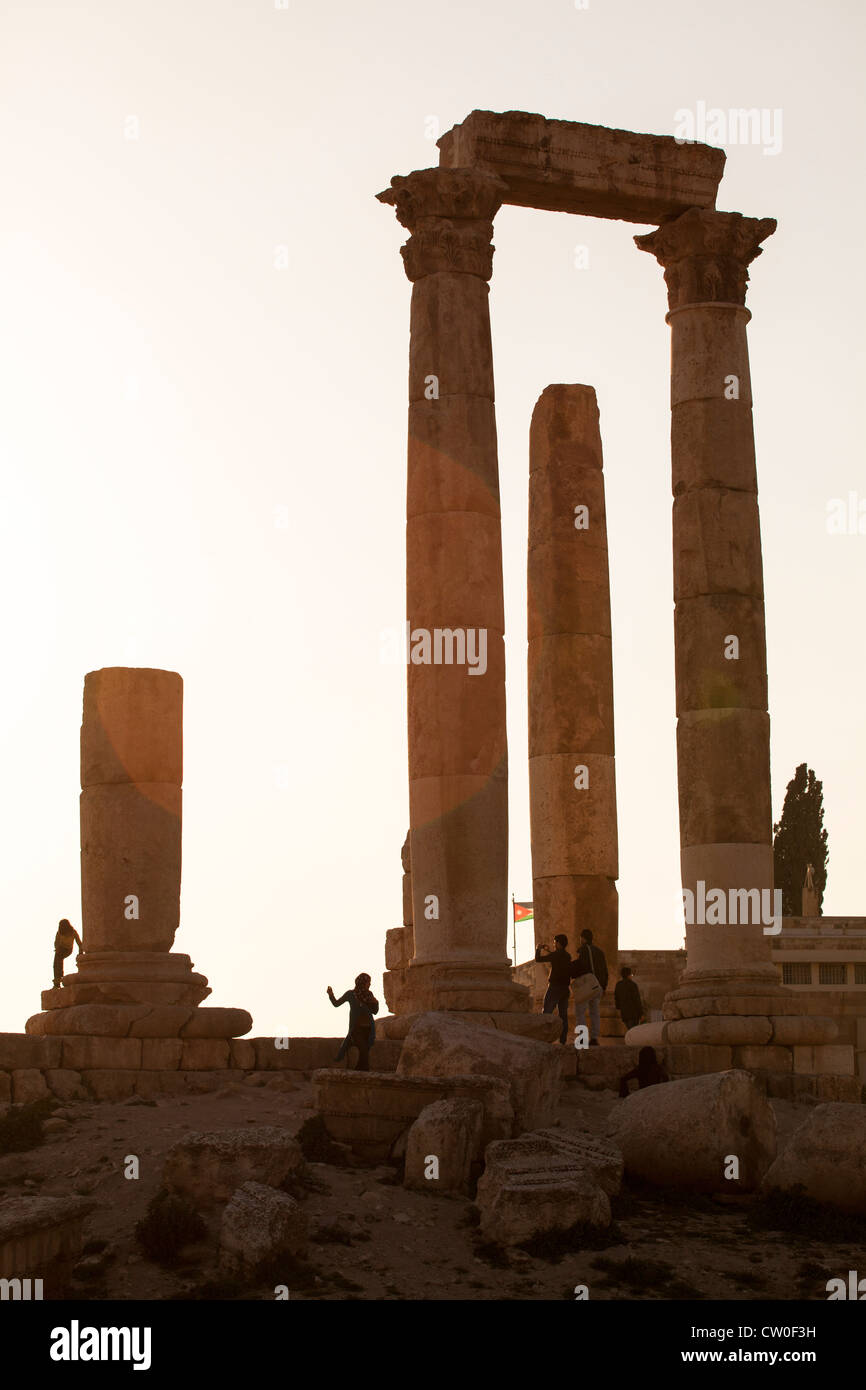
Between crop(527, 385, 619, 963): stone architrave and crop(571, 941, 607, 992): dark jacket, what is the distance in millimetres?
2692

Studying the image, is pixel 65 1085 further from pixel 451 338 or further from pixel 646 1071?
pixel 451 338

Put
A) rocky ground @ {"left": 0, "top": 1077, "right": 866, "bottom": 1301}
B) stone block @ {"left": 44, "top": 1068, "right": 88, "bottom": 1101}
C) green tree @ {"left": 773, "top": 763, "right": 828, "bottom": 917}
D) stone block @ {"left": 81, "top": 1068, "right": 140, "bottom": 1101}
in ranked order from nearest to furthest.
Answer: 1. rocky ground @ {"left": 0, "top": 1077, "right": 866, "bottom": 1301}
2. stone block @ {"left": 44, "top": 1068, "right": 88, "bottom": 1101}
3. stone block @ {"left": 81, "top": 1068, "right": 140, "bottom": 1101}
4. green tree @ {"left": 773, "top": 763, "right": 828, "bottom": 917}

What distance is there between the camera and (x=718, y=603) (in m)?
31.2

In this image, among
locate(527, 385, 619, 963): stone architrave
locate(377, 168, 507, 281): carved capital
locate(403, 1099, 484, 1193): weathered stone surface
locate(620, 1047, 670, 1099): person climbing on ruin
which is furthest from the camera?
locate(527, 385, 619, 963): stone architrave

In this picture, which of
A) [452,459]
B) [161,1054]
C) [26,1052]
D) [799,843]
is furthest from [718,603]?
[799,843]

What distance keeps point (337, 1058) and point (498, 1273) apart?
7.27 metres

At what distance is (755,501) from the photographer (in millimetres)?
31750

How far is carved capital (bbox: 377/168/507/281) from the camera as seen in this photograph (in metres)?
30.5

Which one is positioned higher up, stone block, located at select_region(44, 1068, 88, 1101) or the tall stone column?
the tall stone column

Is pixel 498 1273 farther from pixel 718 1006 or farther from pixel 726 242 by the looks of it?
pixel 726 242

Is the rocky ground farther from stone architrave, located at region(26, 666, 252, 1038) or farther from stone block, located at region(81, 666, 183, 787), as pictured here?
stone block, located at region(81, 666, 183, 787)

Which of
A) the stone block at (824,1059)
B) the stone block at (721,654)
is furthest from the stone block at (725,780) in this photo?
the stone block at (824,1059)

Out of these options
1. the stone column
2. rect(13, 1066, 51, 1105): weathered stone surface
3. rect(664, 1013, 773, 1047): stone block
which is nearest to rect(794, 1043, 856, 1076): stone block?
rect(664, 1013, 773, 1047): stone block

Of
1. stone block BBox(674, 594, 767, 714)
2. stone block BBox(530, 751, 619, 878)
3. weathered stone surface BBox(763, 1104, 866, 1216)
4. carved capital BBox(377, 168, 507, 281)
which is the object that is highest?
carved capital BBox(377, 168, 507, 281)
